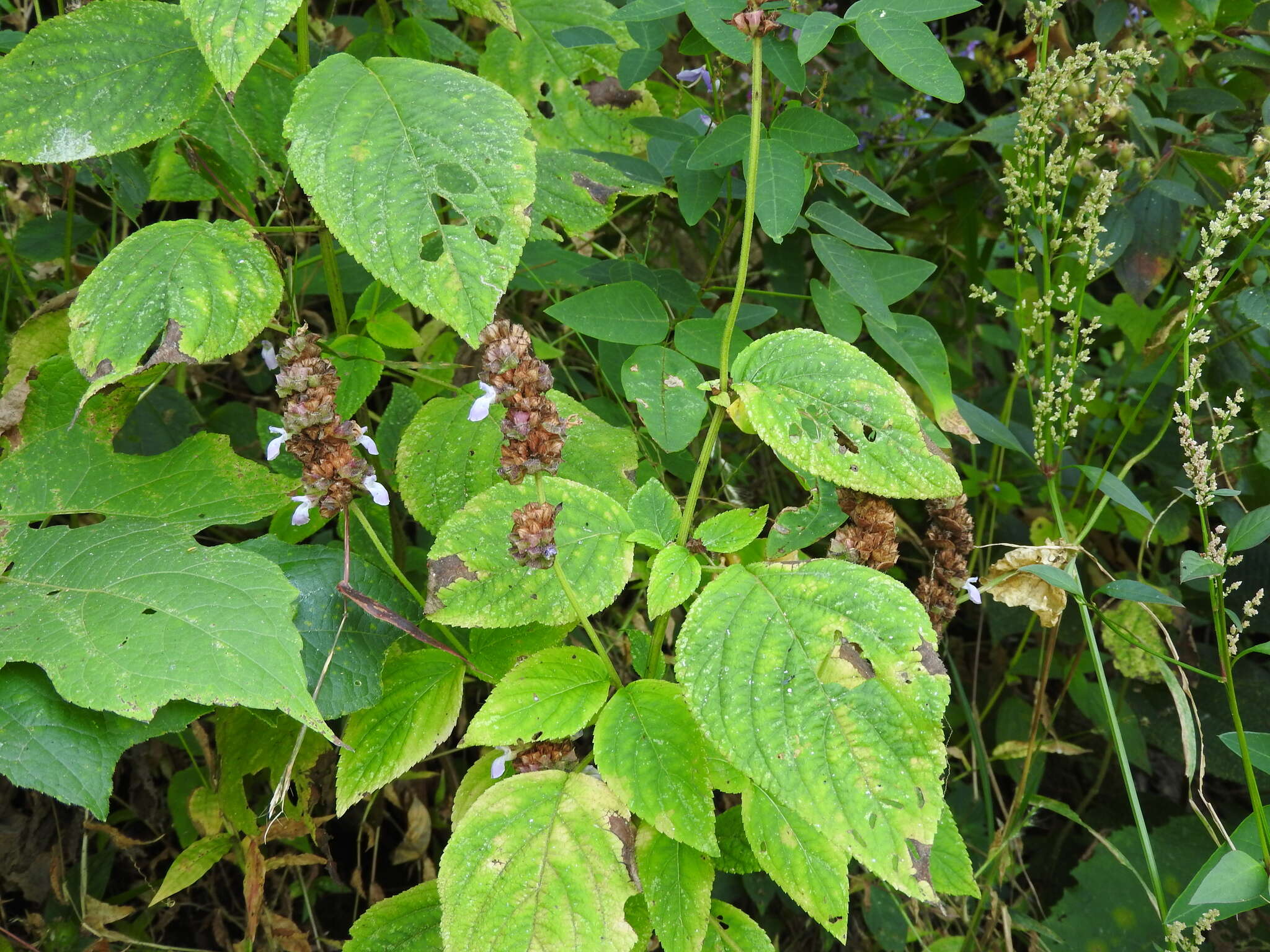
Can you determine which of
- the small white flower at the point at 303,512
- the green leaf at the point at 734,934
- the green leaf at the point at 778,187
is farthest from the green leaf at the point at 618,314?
the green leaf at the point at 734,934

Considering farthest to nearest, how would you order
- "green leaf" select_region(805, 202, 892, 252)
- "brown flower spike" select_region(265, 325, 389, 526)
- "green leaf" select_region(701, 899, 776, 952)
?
"green leaf" select_region(805, 202, 892, 252) < "green leaf" select_region(701, 899, 776, 952) < "brown flower spike" select_region(265, 325, 389, 526)

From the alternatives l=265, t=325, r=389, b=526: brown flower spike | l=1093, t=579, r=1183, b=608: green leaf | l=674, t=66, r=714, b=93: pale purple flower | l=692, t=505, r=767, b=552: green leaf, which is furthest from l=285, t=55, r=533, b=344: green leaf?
l=1093, t=579, r=1183, b=608: green leaf

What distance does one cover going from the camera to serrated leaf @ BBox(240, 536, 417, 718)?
4.13ft

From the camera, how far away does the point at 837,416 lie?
46.8 inches

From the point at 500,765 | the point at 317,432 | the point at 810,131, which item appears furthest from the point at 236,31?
the point at 500,765

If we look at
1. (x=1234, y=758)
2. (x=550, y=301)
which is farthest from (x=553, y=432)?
(x=1234, y=758)

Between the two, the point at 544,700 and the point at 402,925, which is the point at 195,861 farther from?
the point at 544,700

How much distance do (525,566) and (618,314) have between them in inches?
20.8

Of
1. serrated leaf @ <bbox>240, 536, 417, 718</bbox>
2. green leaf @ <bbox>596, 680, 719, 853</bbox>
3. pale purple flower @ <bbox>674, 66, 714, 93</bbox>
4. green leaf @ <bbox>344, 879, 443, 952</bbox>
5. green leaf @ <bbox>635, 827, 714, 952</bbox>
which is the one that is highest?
pale purple flower @ <bbox>674, 66, 714, 93</bbox>

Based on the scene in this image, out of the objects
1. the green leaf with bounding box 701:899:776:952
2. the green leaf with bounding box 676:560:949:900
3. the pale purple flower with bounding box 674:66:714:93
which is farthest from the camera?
the pale purple flower with bounding box 674:66:714:93

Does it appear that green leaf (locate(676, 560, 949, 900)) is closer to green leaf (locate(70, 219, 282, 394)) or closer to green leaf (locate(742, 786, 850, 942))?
green leaf (locate(742, 786, 850, 942))

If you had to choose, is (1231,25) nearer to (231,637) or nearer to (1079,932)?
(1079,932)

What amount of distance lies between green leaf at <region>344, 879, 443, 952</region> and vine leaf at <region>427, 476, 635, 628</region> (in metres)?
0.44

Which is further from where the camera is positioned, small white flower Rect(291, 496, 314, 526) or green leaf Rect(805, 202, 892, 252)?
green leaf Rect(805, 202, 892, 252)
